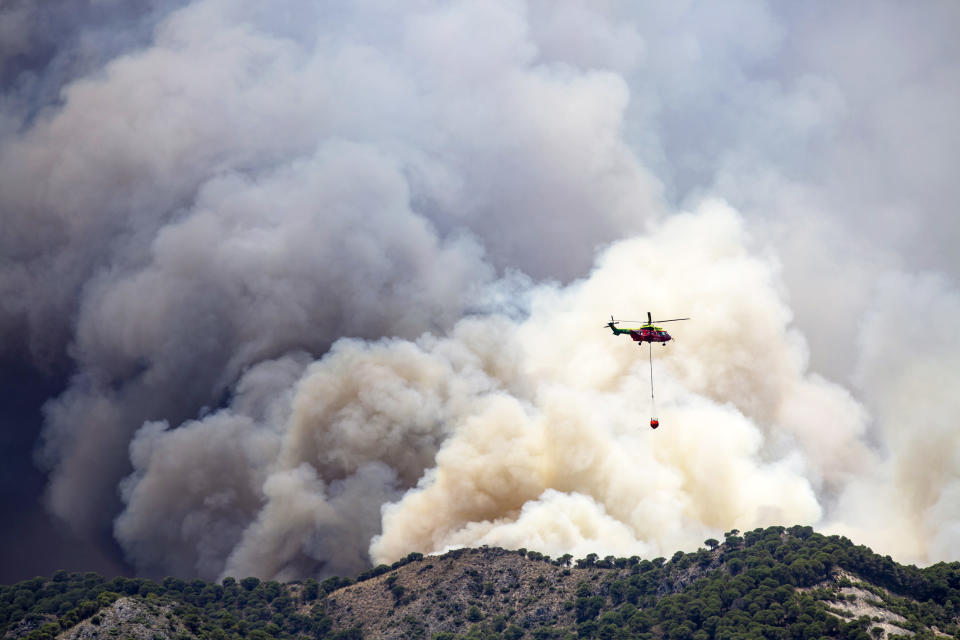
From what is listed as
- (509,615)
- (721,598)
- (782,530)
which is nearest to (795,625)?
(721,598)

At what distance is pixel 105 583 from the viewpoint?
13638 cm

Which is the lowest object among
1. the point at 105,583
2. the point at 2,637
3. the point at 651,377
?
the point at 2,637

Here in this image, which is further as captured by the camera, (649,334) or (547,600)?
(547,600)

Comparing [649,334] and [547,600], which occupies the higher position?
[649,334]

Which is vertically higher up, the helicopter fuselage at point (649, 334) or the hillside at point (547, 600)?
the helicopter fuselage at point (649, 334)

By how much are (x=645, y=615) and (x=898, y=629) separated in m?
21.6

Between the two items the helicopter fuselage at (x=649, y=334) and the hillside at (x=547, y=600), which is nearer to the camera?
the hillside at (x=547, y=600)

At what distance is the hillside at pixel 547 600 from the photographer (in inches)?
4557

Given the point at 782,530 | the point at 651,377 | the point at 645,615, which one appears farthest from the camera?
the point at 651,377

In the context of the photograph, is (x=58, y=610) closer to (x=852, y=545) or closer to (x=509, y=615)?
(x=509, y=615)

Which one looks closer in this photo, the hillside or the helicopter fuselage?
the hillside

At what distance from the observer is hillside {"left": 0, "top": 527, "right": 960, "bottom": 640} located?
380ft

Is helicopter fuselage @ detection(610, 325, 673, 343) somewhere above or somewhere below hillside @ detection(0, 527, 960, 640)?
above

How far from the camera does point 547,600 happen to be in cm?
12769
